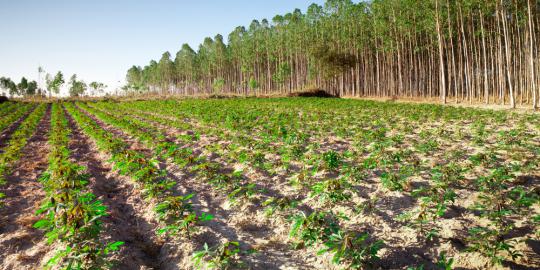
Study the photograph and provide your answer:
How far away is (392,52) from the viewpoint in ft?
137

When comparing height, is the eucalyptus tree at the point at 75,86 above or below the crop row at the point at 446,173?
above

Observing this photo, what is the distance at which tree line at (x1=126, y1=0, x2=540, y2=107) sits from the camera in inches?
1117

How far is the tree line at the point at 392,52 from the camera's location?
93.0 feet

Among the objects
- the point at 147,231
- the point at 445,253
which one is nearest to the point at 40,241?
the point at 147,231

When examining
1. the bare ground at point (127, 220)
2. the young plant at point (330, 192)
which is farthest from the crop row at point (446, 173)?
the bare ground at point (127, 220)

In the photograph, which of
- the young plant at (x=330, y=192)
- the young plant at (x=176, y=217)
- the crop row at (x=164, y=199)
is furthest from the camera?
the young plant at (x=330, y=192)

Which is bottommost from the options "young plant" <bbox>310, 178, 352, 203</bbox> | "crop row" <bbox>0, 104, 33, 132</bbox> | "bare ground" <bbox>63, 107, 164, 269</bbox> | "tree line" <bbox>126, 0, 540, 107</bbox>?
"bare ground" <bbox>63, 107, 164, 269</bbox>

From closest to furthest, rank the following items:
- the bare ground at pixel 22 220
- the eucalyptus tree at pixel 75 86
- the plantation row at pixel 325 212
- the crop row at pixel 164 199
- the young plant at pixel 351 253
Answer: the young plant at pixel 351 253 < the plantation row at pixel 325 212 < the bare ground at pixel 22 220 < the crop row at pixel 164 199 < the eucalyptus tree at pixel 75 86

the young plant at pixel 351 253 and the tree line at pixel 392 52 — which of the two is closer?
the young plant at pixel 351 253

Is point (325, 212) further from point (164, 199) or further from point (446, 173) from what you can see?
point (164, 199)

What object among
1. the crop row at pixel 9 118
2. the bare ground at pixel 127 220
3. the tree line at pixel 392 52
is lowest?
the bare ground at pixel 127 220

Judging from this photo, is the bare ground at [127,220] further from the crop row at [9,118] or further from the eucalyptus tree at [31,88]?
the eucalyptus tree at [31,88]

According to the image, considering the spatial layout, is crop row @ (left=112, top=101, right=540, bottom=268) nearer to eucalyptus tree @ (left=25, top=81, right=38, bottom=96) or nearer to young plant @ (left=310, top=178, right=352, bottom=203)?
young plant @ (left=310, top=178, right=352, bottom=203)

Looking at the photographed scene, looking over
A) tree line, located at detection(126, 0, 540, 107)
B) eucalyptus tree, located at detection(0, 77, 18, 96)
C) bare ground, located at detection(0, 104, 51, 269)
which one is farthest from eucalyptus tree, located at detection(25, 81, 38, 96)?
bare ground, located at detection(0, 104, 51, 269)
